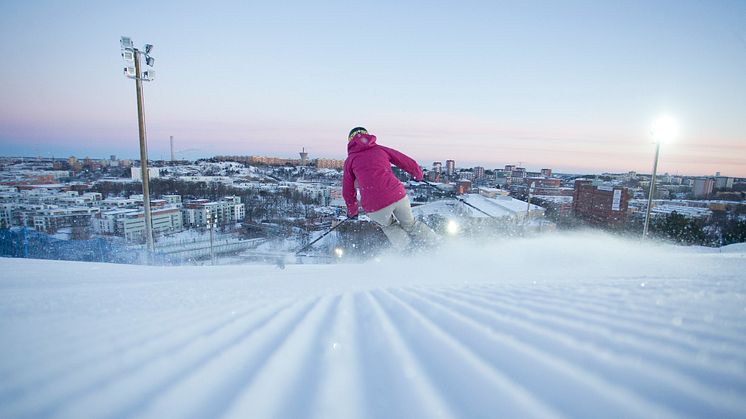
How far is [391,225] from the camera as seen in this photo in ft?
13.7

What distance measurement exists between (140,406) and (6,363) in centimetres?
66

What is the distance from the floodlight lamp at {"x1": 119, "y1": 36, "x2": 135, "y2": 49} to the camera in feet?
26.7

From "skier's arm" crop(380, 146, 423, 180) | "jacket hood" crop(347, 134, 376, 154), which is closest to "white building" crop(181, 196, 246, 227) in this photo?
"jacket hood" crop(347, 134, 376, 154)

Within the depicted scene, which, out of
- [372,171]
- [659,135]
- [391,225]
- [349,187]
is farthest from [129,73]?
[659,135]

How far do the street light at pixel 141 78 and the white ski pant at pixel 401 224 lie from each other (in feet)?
23.9

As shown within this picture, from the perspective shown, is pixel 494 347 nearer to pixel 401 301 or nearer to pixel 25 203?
pixel 401 301

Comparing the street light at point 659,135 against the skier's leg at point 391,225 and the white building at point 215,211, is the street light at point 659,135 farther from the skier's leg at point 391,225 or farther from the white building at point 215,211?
the white building at point 215,211

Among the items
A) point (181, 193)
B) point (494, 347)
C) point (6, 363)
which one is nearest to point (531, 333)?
point (494, 347)

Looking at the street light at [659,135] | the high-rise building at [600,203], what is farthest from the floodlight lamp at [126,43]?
the high-rise building at [600,203]

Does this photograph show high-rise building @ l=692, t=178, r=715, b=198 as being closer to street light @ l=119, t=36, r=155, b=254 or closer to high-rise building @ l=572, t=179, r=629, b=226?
high-rise building @ l=572, t=179, r=629, b=226

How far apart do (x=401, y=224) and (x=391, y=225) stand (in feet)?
0.48

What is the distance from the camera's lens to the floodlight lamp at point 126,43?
8.15 m

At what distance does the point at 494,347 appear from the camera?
41.0 inches

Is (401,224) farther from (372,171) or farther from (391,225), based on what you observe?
(372,171)
